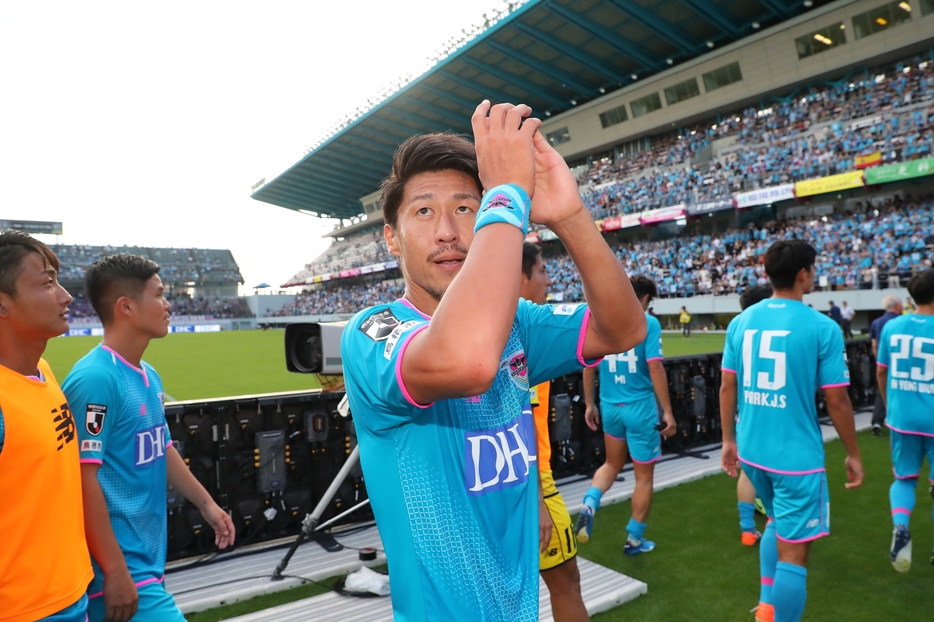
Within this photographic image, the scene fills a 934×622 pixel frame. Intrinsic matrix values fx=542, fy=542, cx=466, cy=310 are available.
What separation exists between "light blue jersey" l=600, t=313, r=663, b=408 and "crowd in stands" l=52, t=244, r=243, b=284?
8032cm

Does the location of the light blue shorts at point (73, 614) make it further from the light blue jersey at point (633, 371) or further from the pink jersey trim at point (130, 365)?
the light blue jersey at point (633, 371)

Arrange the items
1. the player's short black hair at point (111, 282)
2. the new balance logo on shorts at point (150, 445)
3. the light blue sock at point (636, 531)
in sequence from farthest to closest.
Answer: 1. the light blue sock at point (636, 531)
2. the player's short black hair at point (111, 282)
3. the new balance logo on shorts at point (150, 445)

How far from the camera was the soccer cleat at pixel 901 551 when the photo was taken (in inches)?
165

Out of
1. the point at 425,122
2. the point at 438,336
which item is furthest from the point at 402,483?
the point at 425,122

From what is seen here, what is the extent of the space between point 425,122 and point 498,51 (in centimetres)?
1207

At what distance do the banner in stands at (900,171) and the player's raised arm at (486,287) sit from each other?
3007 cm

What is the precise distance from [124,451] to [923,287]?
6034mm

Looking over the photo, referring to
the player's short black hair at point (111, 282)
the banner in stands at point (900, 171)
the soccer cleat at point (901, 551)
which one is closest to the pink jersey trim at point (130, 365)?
the player's short black hair at point (111, 282)

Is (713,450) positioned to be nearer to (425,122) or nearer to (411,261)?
(411,261)

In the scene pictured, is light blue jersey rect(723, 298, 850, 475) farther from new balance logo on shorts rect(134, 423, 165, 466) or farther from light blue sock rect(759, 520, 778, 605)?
new balance logo on shorts rect(134, 423, 165, 466)

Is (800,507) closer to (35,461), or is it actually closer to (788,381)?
(788,381)

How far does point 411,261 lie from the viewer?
4.40 feet

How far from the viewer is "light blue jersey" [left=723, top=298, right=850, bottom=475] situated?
326cm

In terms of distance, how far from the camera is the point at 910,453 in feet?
15.2
